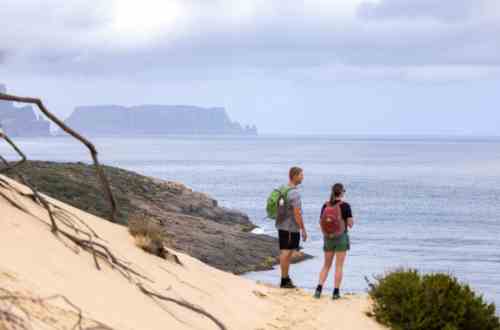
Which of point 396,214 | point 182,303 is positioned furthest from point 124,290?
point 396,214

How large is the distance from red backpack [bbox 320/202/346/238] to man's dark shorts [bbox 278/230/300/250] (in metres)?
1.23

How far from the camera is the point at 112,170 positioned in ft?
133

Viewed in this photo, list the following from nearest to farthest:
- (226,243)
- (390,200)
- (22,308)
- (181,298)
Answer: (22,308)
(181,298)
(226,243)
(390,200)

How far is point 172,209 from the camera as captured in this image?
3844 cm

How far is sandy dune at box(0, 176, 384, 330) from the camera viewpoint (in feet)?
27.4

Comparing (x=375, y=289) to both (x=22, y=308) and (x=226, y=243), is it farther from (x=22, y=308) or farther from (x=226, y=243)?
(x=226, y=243)

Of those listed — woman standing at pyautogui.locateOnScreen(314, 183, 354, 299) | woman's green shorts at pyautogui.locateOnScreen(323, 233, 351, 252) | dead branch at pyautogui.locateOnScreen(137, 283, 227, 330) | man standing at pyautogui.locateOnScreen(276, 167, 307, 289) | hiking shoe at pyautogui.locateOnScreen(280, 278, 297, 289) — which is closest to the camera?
dead branch at pyautogui.locateOnScreen(137, 283, 227, 330)

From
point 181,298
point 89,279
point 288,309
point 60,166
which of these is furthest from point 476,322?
point 60,166

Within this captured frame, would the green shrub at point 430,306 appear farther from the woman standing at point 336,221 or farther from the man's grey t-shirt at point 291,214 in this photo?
the man's grey t-shirt at point 291,214

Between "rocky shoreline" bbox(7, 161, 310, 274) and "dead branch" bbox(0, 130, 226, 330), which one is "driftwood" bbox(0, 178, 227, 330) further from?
"rocky shoreline" bbox(7, 161, 310, 274)

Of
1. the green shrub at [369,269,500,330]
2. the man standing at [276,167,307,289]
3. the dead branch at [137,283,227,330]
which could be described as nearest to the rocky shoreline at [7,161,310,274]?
the man standing at [276,167,307,289]

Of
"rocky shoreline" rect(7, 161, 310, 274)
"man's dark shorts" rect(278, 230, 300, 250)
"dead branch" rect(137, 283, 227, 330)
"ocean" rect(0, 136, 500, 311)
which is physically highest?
"man's dark shorts" rect(278, 230, 300, 250)

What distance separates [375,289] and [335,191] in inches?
80.1

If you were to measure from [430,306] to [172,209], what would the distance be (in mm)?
26420
